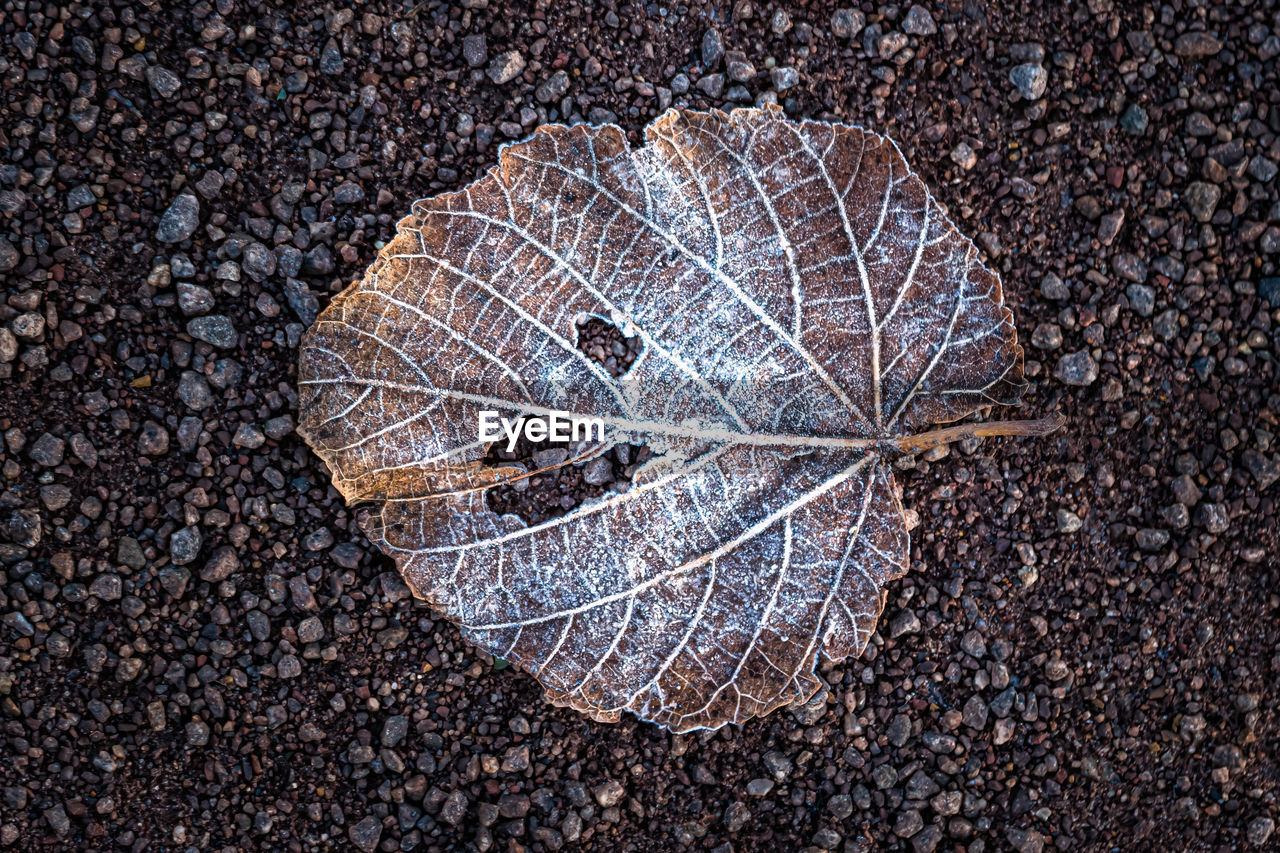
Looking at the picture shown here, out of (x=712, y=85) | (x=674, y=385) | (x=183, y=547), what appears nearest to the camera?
(x=674, y=385)

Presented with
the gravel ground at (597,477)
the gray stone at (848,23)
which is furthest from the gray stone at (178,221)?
the gray stone at (848,23)

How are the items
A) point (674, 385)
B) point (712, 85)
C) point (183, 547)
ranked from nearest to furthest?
point (674, 385)
point (183, 547)
point (712, 85)

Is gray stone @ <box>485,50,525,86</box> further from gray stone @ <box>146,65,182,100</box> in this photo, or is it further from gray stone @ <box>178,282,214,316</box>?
gray stone @ <box>178,282,214,316</box>

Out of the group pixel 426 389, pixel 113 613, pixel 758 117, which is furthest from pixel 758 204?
pixel 113 613

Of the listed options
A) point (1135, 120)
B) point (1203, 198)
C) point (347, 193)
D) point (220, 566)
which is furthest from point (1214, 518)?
point (220, 566)

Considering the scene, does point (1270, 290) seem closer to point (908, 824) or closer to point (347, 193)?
point (908, 824)

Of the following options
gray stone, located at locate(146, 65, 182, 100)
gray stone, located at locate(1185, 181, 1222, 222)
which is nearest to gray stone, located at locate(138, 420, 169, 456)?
gray stone, located at locate(146, 65, 182, 100)
